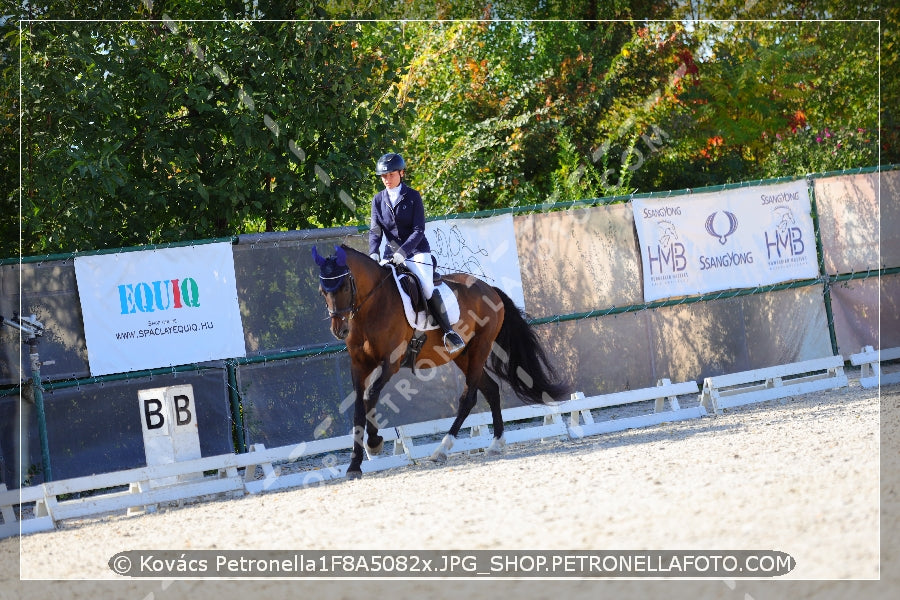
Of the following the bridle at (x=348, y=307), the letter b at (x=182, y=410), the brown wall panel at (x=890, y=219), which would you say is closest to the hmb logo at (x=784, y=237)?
the brown wall panel at (x=890, y=219)

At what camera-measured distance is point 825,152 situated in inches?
712

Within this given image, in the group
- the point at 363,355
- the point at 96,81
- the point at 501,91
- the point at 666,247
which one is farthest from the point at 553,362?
the point at 501,91

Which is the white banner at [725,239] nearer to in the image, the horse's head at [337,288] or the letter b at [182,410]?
the horse's head at [337,288]

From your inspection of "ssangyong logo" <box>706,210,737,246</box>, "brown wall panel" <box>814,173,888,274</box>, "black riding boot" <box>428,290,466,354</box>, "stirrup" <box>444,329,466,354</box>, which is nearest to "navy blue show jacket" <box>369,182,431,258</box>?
"black riding boot" <box>428,290,466,354</box>

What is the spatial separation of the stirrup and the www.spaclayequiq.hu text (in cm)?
401

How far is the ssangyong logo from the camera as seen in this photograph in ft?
45.1

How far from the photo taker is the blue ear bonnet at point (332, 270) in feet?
28.9

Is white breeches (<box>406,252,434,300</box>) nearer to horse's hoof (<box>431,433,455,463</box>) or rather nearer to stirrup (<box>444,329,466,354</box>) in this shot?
stirrup (<box>444,329,466,354</box>)

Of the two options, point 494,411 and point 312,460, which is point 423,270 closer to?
point 494,411

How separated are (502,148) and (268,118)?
7439 millimetres

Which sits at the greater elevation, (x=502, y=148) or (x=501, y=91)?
(x=501, y=91)

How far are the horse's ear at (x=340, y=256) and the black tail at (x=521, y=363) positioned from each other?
2.53 m

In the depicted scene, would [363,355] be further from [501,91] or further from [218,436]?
[501,91]

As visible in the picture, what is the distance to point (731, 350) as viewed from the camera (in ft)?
45.2
